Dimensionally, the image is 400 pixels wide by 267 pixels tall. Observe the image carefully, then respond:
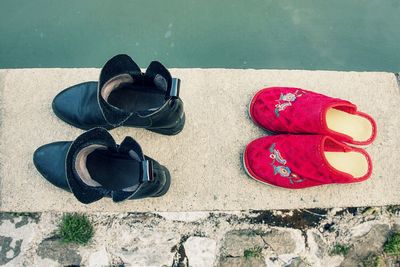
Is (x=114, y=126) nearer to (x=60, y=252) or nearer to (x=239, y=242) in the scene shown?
(x=60, y=252)

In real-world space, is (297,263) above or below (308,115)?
below

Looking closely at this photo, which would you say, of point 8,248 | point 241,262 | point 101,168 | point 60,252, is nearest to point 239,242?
point 241,262

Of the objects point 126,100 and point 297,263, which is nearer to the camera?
point 126,100

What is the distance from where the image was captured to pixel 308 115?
1.89 metres

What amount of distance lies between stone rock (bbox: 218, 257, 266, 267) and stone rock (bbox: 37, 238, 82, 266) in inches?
27.0

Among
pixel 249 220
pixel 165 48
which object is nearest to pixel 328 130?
pixel 249 220

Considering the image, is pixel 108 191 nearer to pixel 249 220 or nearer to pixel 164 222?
pixel 164 222

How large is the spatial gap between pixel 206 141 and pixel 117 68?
62cm

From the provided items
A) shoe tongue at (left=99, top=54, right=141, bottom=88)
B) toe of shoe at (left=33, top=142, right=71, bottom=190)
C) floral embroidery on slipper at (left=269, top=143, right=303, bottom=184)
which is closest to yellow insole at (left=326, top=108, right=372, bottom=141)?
floral embroidery on slipper at (left=269, top=143, right=303, bottom=184)

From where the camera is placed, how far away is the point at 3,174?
2.01m

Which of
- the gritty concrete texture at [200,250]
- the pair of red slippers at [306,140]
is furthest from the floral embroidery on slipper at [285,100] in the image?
the gritty concrete texture at [200,250]

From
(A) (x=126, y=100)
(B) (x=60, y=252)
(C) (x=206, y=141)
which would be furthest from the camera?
(C) (x=206, y=141)

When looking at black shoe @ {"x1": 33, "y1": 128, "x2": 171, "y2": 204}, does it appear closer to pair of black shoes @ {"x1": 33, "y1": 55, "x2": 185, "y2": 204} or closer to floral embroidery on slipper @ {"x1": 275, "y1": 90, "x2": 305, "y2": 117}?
pair of black shoes @ {"x1": 33, "y1": 55, "x2": 185, "y2": 204}

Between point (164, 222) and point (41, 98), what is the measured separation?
2.96 feet
